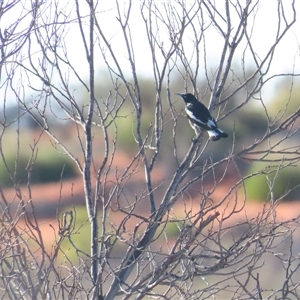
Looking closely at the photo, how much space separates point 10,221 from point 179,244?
0.82 meters

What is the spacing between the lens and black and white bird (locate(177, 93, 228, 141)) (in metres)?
4.27

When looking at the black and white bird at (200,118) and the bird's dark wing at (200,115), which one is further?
the black and white bird at (200,118)

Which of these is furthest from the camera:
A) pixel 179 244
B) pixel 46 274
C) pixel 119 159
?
pixel 119 159

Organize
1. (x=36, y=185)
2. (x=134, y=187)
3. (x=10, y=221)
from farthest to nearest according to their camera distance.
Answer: (x=36, y=185) → (x=134, y=187) → (x=10, y=221)

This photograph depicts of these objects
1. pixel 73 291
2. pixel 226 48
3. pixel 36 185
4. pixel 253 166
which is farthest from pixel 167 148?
pixel 73 291

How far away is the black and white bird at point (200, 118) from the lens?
4.27 meters

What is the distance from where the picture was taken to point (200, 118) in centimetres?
454

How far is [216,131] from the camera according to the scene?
15.0ft

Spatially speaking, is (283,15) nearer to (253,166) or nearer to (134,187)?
(134,187)

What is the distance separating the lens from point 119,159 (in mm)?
5809

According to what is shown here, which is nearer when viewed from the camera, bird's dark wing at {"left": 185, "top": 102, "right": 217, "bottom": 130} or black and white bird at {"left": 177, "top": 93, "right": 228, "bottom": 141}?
bird's dark wing at {"left": 185, "top": 102, "right": 217, "bottom": 130}

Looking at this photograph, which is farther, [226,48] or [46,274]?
[226,48]

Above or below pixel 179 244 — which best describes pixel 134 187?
above

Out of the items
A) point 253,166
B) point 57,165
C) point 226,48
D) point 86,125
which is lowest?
point 86,125
